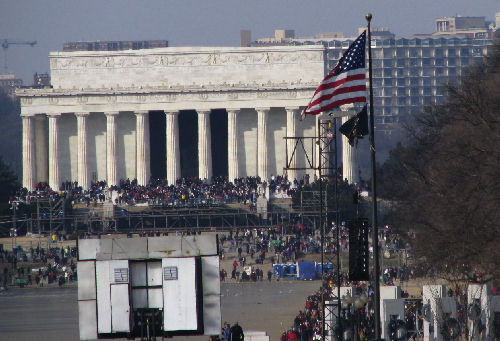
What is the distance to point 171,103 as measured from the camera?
15162 cm

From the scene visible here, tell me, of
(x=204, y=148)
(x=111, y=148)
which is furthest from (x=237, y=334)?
(x=111, y=148)

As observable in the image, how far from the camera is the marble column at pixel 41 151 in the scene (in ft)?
505

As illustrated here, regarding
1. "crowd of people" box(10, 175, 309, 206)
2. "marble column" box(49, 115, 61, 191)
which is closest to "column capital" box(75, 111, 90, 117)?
"marble column" box(49, 115, 61, 191)

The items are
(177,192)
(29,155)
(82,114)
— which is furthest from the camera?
(82,114)

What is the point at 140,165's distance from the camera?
150750 millimetres

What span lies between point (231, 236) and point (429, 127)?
655 inches

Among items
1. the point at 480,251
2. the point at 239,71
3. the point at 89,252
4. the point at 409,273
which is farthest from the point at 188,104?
the point at 89,252

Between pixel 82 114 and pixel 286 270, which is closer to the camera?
pixel 286 270

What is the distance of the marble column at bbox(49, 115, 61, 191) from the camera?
152m

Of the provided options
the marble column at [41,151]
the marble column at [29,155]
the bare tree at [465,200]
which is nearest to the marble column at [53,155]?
the marble column at [41,151]

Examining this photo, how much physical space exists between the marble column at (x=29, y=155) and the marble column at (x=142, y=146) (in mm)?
9864

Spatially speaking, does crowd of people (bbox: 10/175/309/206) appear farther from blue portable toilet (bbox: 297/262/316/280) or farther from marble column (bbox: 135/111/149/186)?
blue portable toilet (bbox: 297/262/316/280)

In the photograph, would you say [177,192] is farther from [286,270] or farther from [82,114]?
[286,270]

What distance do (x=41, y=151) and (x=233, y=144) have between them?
18.4m
